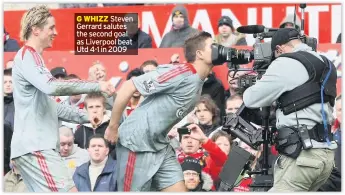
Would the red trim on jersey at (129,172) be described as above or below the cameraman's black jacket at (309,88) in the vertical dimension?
below

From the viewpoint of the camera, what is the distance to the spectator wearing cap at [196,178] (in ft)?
41.7

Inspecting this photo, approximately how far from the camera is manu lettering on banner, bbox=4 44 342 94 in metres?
13.9

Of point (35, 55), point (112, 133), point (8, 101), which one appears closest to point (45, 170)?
point (112, 133)

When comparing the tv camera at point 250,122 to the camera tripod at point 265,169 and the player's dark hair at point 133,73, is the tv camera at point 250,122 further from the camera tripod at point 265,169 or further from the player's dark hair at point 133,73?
the player's dark hair at point 133,73

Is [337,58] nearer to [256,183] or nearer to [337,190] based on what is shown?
[337,190]

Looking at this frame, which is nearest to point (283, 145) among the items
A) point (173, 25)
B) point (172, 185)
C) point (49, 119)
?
point (172, 185)

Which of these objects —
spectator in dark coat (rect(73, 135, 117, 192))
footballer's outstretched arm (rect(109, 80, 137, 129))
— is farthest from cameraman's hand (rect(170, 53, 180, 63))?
footballer's outstretched arm (rect(109, 80, 137, 129))

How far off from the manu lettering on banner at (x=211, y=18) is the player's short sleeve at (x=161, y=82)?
3.30 m

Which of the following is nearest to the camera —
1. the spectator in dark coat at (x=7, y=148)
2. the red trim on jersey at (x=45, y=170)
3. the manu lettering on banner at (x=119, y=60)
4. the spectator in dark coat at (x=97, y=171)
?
the red trim on jersey at (x=45, y=170)

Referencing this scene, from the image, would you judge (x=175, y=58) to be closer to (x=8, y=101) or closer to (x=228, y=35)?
(x=228, y=35)

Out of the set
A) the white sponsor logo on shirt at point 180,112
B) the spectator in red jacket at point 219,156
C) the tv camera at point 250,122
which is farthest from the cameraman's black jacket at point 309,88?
the spectator in red jacket at point 219,156

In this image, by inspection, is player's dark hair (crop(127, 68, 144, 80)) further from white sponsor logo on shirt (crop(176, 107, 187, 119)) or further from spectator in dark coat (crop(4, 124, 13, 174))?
white sponsor logo on shirt (crop(176, 107, 187, 119))

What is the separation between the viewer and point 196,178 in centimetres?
1271

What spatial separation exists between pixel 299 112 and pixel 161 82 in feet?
4.32
